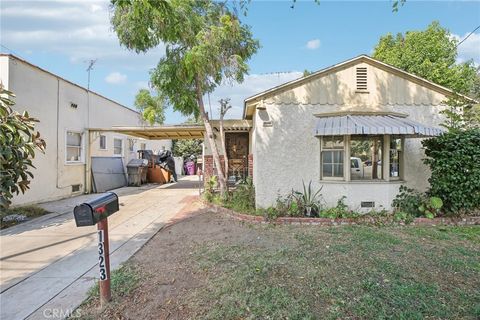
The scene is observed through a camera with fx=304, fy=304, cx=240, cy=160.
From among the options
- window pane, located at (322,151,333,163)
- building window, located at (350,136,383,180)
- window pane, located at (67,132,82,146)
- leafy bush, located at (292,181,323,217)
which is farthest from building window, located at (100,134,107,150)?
building window, located at (350,136,383,180)

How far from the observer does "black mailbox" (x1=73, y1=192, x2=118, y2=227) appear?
317 cm

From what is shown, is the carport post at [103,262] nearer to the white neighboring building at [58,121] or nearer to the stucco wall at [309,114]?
the stucco wall at [309,114]

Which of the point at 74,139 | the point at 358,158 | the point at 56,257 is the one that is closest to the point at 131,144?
the point at 74,139

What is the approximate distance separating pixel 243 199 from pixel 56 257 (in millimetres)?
5266

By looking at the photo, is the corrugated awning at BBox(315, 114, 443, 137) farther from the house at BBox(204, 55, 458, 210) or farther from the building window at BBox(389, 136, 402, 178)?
the building window at BBox(389, 136, 402, 178)

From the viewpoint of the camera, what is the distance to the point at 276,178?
868cm

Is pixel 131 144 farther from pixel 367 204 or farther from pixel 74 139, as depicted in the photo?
Answer: pixel 367 204

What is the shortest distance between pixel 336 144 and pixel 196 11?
242 inches

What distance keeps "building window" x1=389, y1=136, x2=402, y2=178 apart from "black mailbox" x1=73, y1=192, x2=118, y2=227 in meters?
7.77

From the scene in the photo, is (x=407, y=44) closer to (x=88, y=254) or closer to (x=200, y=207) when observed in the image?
(x=200, y=207)

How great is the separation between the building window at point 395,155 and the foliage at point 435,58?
45.2ft

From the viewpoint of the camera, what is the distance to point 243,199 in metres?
9.52

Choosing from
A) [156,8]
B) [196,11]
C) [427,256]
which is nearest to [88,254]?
[156,8]

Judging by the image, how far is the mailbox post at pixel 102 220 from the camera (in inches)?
125
